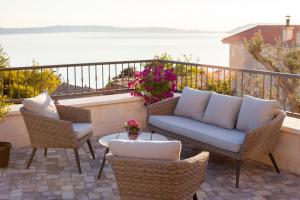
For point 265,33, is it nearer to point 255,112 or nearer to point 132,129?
point 255,112

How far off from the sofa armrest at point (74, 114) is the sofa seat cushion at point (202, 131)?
87cm

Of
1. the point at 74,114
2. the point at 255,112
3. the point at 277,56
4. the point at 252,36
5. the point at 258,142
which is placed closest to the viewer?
the point at 258,142

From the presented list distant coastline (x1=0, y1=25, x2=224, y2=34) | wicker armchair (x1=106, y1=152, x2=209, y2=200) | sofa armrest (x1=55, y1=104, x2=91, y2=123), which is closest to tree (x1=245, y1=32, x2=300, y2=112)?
distant coastline (x1=0, y1=25, x2=224, y2=34)

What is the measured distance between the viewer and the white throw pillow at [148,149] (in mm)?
3193

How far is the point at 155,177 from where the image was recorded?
3.26 meters

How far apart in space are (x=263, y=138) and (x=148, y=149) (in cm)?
178

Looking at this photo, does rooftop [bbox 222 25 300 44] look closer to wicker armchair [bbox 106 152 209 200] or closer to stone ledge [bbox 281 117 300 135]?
stone ledge [bbox 281 117 300 135]

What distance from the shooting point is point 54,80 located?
936 centimetres

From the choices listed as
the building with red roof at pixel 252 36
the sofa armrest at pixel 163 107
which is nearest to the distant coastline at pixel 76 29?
the building with red roof at pixel 252 36

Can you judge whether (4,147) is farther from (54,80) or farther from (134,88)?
(54,80)

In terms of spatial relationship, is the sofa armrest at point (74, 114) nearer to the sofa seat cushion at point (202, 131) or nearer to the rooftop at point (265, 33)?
the sofa seat cushion at point (202, 131)

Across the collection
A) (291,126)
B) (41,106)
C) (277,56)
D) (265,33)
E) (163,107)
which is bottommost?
(291,126)

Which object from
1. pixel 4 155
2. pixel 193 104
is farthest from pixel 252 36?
pixel 4 155

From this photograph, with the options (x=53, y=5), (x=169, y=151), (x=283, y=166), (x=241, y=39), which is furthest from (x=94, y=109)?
(x=241, y=39)
